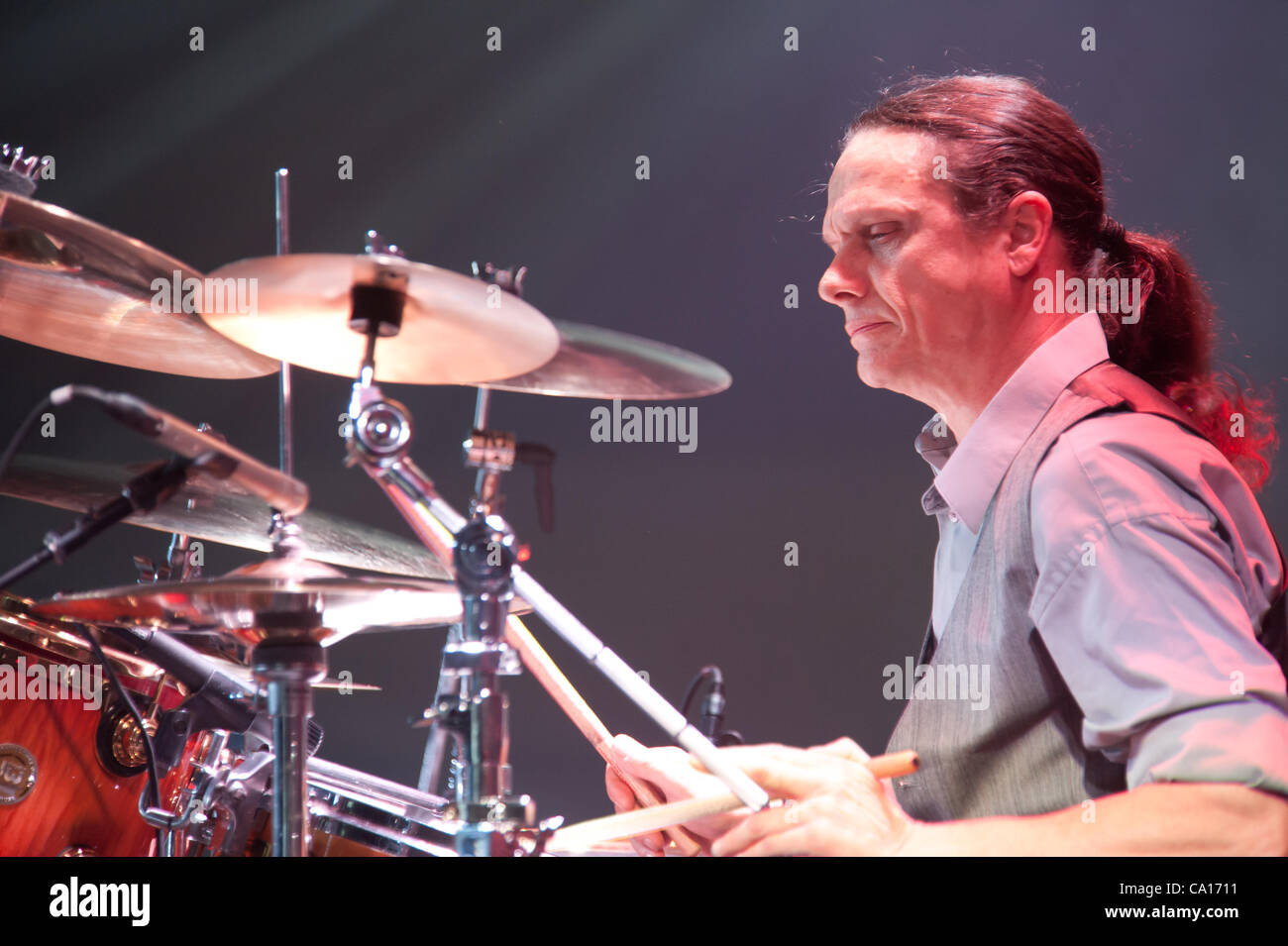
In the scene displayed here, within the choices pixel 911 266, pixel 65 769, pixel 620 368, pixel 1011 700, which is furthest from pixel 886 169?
pixel 65 769

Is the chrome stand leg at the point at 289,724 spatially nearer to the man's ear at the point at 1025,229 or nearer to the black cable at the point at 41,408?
the black cable at the point at 41,408

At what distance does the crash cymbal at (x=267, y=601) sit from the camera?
1.02 metres

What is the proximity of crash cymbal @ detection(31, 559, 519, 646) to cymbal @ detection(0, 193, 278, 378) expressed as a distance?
0.36 m

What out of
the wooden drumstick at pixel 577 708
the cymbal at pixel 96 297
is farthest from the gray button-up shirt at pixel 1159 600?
the cymbal at pixel 96 297

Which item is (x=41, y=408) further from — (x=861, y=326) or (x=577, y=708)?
(x=861, y=326)

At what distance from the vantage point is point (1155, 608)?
3.18 feet

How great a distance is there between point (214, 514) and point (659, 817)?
816 millimetres

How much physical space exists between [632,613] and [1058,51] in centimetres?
172

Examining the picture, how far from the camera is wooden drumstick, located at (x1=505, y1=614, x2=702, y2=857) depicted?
1286mm

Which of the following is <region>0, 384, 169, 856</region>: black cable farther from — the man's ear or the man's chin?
the man's ear

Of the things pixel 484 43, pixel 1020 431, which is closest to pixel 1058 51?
pixel 484 43

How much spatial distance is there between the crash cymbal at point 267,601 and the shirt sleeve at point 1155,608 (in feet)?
2.02

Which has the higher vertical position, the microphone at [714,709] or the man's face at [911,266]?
the man's face at [911,266]

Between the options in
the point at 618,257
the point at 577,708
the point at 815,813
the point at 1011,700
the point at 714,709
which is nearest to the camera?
the point at 815,813
